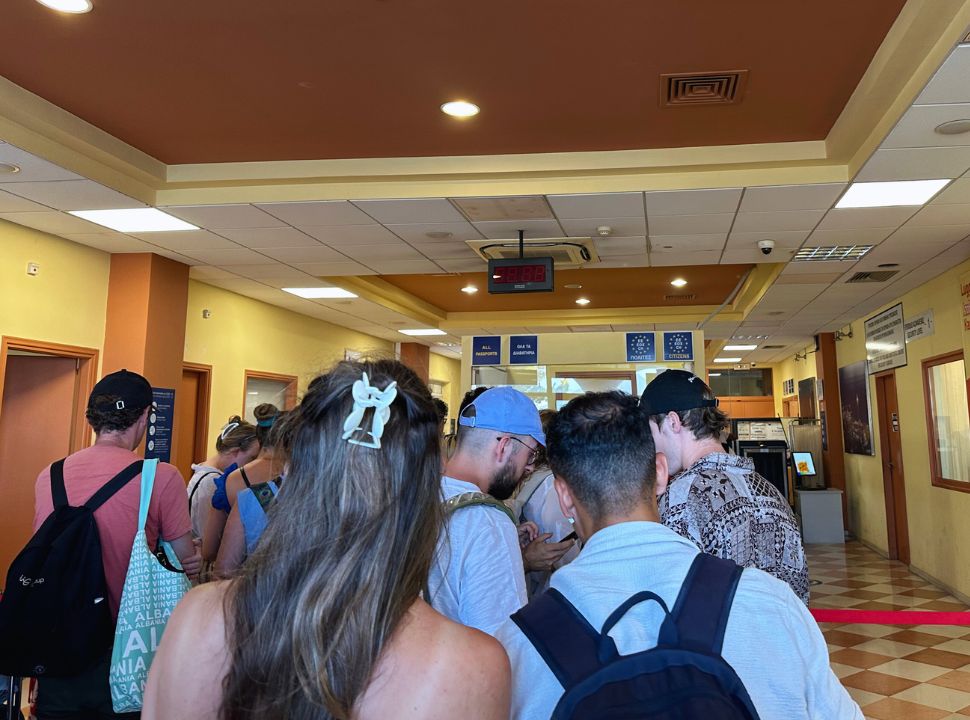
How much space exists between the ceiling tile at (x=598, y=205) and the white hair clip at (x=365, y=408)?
3969mm

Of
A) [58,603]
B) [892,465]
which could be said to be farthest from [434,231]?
[892,465]

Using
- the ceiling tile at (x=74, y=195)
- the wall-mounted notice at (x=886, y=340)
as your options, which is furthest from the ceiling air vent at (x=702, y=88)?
the wall-mounted notice at (x=886, y=340)

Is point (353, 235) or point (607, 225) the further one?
point (353, 235)

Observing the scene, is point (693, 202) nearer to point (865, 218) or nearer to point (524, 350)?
point (865, 218)

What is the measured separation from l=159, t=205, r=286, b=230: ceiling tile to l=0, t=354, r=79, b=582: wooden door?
1975mm

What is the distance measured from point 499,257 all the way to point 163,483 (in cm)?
425

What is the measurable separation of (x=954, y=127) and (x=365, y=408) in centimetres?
381

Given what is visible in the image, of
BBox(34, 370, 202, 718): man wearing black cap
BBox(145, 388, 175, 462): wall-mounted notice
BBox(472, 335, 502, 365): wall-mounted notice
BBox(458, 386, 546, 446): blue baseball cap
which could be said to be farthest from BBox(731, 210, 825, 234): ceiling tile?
BBox(145, 388, 175, 462): wall-mounted notice

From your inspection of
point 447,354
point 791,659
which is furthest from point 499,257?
point 447,354

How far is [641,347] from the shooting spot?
6.34 m

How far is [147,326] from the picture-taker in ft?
20.2

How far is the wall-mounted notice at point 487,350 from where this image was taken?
6.61m

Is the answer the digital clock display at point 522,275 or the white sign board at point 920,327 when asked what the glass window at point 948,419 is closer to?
the white sign board at point 920,327

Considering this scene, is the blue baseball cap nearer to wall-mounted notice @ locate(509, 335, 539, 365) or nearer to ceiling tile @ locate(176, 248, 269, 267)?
wall-mounted notice @ locate(509, 335, 539, 365)
